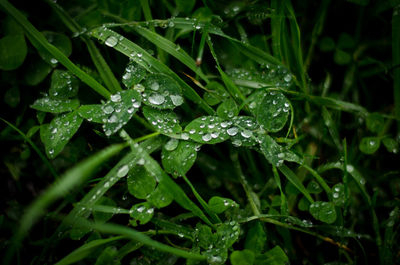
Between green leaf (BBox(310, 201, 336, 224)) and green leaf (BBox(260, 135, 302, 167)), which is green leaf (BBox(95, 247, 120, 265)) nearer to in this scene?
green leaf (BBox(260, 135, 302, 167))

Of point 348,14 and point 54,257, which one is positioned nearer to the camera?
point 54,257

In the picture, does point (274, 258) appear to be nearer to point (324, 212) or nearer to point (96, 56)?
point (324, 212)

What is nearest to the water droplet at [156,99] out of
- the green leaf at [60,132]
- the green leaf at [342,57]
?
the green leaf at [60,132]

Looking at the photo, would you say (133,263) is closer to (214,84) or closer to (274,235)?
(274,235)

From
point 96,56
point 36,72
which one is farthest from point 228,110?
point 36,72

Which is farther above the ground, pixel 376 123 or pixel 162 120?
pixel 162 120

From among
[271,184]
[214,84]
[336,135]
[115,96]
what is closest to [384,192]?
[336,135]
